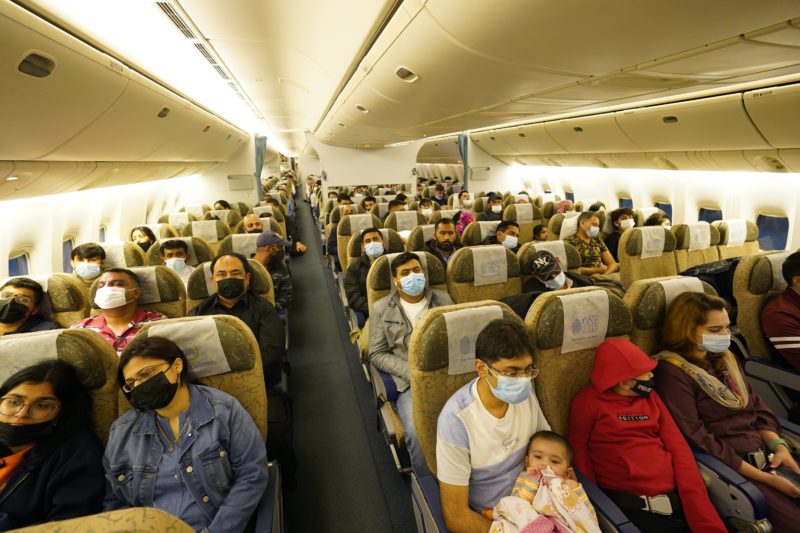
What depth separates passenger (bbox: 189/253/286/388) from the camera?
2775 millimetres

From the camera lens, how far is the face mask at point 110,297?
252 centimetres

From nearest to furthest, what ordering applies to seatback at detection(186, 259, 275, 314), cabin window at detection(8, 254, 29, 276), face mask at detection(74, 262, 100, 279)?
1. seatback at detection(186, 259, 275, 314)
2. face mask at detection(74, 262, 100, 279)
3. cabin window at detection(8, 254, 29, 276)

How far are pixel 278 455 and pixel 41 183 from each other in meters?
4.09

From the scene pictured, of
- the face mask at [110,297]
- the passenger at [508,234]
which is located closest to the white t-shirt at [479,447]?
the face mask at [110,297]

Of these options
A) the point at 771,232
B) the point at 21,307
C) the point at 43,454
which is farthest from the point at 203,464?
the point at 771,232

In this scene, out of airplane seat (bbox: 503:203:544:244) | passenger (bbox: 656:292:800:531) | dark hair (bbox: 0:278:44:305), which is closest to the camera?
passenger (bbox: 656:292:800:531)

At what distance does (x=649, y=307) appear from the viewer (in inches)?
87.7

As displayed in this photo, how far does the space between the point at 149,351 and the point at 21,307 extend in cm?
186

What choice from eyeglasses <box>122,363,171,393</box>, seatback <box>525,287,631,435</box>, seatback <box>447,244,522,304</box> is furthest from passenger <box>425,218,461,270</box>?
eyeglasses <box>122,363,171,393</box>

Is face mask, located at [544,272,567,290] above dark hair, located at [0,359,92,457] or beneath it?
above

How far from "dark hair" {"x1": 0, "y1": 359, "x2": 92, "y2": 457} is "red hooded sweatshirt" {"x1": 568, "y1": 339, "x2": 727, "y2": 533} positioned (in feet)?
7.76

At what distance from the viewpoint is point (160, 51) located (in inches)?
124

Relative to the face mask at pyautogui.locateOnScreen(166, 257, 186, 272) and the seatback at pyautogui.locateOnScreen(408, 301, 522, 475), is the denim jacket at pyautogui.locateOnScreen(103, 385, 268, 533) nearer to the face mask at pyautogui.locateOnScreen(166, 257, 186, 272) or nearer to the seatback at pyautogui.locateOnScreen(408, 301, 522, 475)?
the seatback at pyautogui.locateOnScreen(408, 301, 522, 475)

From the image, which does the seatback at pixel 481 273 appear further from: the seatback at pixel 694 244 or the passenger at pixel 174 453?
the seatback at pixel 694 244
